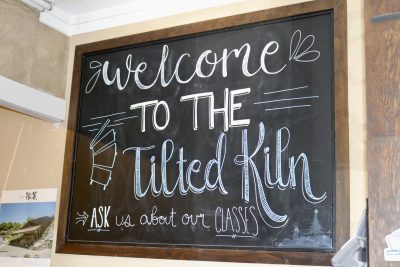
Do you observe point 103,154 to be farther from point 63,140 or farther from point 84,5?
point 84,5

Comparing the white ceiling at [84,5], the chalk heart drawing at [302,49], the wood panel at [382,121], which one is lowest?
the wood panel at [382,121]

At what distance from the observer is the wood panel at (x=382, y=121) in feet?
4.74

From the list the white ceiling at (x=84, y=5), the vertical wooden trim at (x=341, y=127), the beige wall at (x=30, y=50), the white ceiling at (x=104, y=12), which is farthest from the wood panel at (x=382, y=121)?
the beige wall at (x=30, y=50)

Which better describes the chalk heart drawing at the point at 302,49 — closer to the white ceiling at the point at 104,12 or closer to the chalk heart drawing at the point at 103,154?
the white ceiling at the point at 104,12

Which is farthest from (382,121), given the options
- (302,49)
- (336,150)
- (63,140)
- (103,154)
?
(63,140)

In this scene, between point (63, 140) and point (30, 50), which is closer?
point (30, 50)

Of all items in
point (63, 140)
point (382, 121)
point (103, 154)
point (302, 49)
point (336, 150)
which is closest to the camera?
point (382, 121)

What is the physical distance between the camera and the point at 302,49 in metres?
2.67

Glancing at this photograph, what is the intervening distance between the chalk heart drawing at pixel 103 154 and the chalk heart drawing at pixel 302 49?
49.1 inches

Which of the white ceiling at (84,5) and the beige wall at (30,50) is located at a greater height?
the white ceiling at (84,5)

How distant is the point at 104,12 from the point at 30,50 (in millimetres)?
565

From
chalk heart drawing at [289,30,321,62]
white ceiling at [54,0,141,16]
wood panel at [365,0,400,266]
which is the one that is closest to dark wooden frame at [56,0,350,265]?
chalk heart drawing at [289,30,321,62]

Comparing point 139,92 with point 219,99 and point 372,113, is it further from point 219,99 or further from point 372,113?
point 372,113

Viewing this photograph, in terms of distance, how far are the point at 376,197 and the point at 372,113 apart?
0.26 m
